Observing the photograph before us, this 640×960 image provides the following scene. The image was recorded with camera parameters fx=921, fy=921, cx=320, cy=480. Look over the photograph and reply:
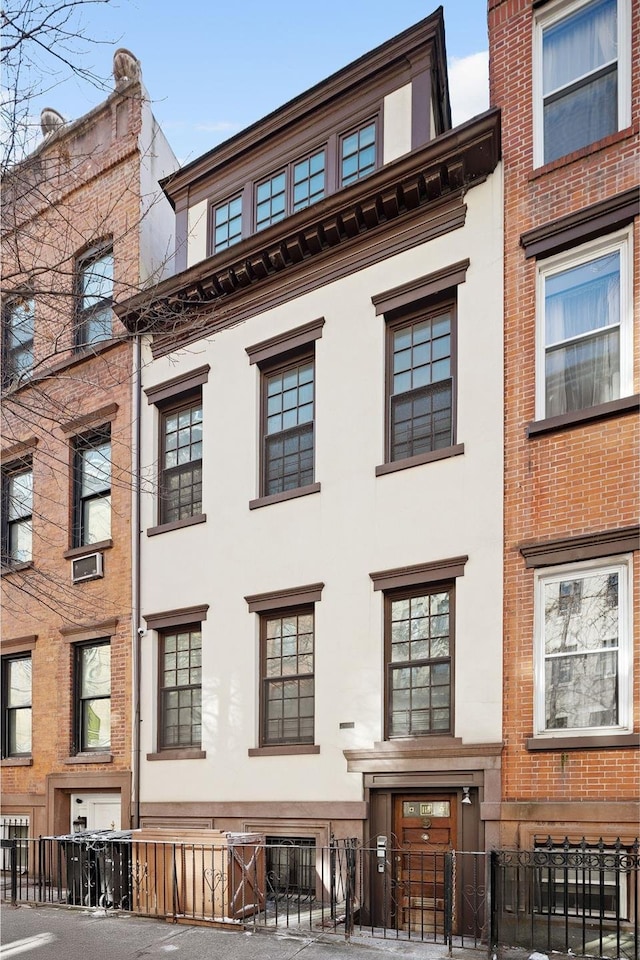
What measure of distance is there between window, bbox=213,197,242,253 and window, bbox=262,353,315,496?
2.73 m

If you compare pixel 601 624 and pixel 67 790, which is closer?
pixel 601 624

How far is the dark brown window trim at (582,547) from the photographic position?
32.6ft

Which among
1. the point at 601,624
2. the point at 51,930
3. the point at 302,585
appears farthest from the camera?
the point at 302,585

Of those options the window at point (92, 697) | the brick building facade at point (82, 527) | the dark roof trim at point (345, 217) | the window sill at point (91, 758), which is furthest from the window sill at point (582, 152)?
the window sill at point (91, 758)

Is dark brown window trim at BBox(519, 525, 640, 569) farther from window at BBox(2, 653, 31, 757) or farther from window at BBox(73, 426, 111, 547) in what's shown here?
window at BBox(2, 653, 31, 757)

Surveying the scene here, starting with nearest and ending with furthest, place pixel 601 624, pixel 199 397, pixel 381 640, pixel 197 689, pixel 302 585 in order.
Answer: pixel 601 624 < pixel 381 640 < pixel 302 585 < pixel 197 689 < pixel 199 397

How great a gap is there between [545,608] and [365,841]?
3843mm

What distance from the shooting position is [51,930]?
1125cm

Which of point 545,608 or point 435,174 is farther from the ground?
point 435,174

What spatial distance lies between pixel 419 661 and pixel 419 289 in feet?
16.1

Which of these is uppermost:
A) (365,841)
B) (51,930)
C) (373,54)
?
(373,54)

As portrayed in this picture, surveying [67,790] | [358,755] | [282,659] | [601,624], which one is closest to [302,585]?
→ [282,659]

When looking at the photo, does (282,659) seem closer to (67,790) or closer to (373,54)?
(67,790)

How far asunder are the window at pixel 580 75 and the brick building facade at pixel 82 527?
23.3 feet
